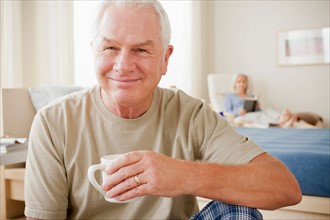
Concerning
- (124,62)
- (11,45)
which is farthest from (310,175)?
(11,45)

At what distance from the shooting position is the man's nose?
112 centimetres

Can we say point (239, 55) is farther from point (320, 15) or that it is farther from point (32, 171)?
point (32, 171)

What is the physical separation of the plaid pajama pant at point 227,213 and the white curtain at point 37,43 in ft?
9.74

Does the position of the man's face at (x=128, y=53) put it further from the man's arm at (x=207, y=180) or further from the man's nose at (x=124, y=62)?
the man's arm at (x=207, y=180)

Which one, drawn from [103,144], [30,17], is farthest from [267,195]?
[30,17]

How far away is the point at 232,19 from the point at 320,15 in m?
1.27

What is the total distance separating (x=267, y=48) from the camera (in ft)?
20.6

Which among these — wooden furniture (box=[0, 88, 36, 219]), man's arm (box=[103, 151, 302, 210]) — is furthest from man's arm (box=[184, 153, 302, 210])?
wooden furniture (box=[0, 88, 36, 219])

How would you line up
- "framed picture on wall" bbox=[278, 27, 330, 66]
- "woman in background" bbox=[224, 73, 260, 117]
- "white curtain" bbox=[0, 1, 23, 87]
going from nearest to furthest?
"white curtain" bbox=[0, 1, 23, 87] → "woman in background" bbox=[224, 73, 260, 117] → "framed picture on wall" bbox=[278, 27, 330, 66]

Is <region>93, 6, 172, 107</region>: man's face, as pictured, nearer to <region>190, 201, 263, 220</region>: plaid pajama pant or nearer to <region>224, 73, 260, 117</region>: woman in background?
<region>190, 201, 263, 220</region>: plaid pajama pant

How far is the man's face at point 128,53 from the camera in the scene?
1.12 meters

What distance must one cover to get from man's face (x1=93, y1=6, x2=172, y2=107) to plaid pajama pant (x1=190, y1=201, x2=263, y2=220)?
0.35m

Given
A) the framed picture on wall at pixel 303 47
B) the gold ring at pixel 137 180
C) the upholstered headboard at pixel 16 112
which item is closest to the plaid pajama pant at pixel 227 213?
the gold ring at pixel 137 180

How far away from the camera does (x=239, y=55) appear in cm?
646
